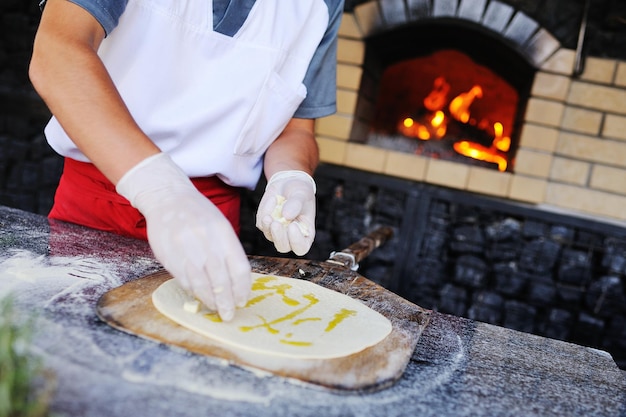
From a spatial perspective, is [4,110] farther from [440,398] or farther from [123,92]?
[440,398]

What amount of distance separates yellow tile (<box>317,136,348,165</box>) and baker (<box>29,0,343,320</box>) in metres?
1.05

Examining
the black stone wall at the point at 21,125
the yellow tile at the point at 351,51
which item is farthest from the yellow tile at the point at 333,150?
the black stone wall at the point at 21,125

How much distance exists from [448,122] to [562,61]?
25.0 inches

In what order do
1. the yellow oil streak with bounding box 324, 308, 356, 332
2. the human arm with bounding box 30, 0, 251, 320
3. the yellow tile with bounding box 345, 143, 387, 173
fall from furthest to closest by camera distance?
1. the yellow tile with bounding box 345, 143, 387, 173
2. the yellow oil streak with bounding box 324, 308, 356, 332
3. the human arm with bounding box 30, 0, 251, 320

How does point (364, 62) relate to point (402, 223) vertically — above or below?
above

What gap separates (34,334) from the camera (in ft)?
2.58

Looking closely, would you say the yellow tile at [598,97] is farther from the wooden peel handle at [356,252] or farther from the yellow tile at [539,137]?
the wooden peel handle at [356,252]

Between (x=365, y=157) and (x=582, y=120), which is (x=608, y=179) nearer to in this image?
(x=582, y=120)

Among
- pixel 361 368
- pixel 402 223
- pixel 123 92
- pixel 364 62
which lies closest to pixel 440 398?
pixel 361 368

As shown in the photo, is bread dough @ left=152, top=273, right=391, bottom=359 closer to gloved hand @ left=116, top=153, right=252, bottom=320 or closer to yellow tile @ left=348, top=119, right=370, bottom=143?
gloved hand @ left=116, top=153, right=252, bottom=320

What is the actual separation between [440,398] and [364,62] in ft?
7.09

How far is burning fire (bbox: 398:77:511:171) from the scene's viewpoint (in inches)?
112

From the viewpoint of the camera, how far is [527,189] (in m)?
2.60

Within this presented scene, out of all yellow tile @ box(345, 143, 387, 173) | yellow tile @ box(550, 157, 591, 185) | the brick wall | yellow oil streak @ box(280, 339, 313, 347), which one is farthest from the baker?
yellow tile @ box(550, 157, 591, 185)
